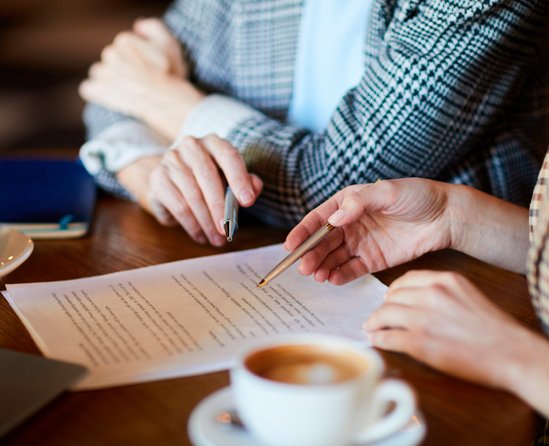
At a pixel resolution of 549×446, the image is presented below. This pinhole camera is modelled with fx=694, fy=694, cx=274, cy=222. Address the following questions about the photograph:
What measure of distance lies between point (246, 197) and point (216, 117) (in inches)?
11.0

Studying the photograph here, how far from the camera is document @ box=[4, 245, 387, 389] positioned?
560mm

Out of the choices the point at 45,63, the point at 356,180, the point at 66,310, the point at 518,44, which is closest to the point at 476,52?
the point at 518,44

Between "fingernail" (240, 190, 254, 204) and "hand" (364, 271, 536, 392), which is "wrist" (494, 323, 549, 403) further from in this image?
"fingernail" (240, 190, 254, 204)

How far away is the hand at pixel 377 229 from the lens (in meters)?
0.70

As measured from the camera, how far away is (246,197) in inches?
31.6

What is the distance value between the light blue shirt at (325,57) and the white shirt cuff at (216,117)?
130 mm

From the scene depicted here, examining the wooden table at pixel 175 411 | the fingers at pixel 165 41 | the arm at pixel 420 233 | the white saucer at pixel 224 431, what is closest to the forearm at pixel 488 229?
the arm at pixel 420 233

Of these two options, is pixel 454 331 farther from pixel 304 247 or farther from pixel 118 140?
pixel 118 140

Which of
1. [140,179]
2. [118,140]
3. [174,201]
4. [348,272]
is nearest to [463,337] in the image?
[348,272]

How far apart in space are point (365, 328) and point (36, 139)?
6.80 ft

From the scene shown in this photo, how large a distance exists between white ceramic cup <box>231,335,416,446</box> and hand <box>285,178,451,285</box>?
0.26m

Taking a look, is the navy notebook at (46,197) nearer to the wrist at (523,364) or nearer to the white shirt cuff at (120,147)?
the white shirt cuff at (120,147)

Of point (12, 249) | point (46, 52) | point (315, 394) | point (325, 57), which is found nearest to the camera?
point (315, 394)

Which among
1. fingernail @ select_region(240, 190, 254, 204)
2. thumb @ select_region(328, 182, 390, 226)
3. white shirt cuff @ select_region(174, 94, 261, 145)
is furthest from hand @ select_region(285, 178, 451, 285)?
white shirt cuff @ select_region(174, 94, 261, 145)
